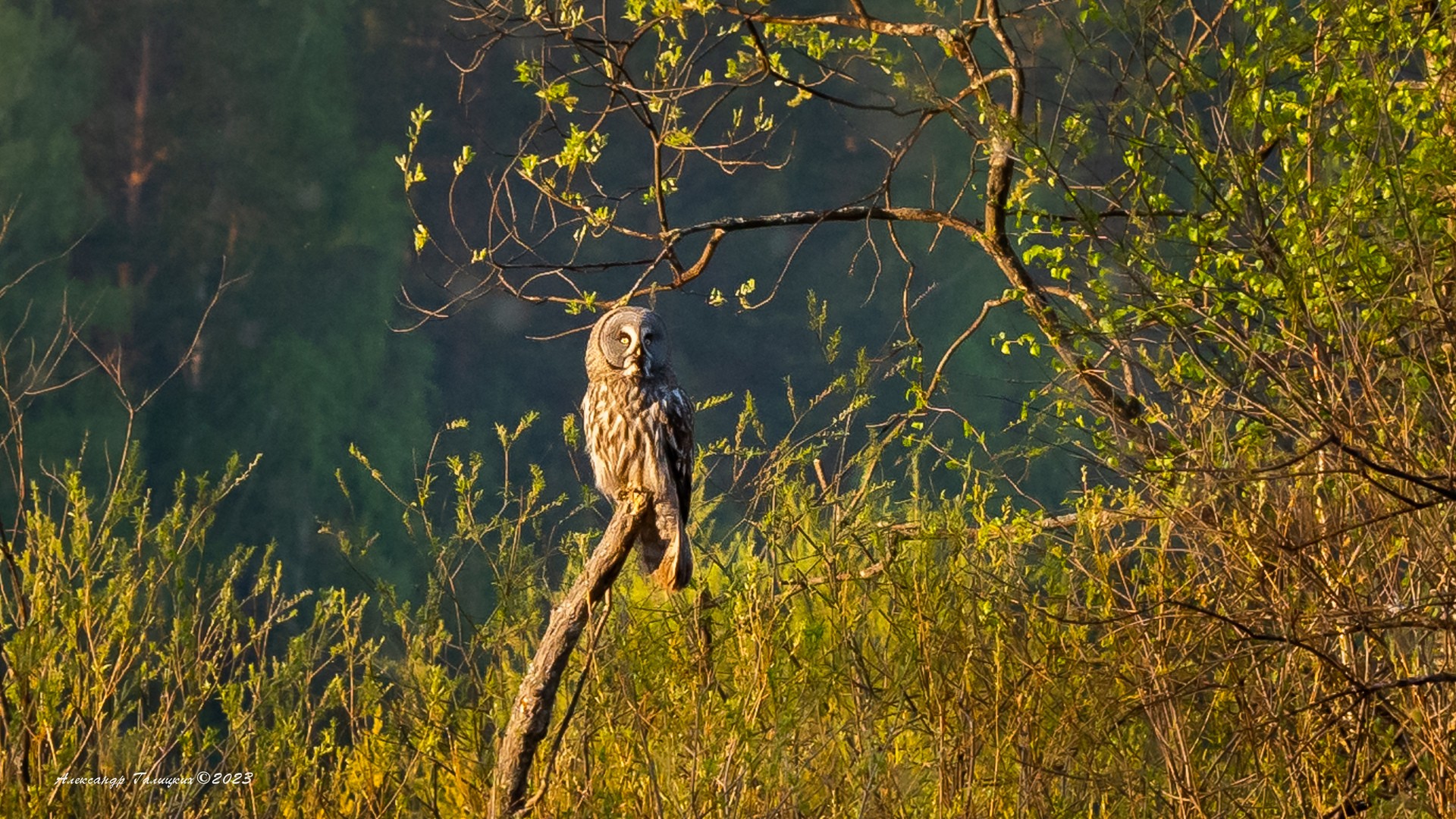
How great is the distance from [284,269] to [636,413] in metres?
3.28

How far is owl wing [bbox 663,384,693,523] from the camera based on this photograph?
2.66 m

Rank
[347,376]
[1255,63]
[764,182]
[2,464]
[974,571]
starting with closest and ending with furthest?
1. [1255,63]
2. [974,571]
3. [2,464]
4. [347,376]
5. [764,182]

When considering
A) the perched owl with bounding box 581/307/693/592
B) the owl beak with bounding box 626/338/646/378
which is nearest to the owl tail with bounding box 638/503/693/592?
the perched owl with bounding box 581/307/693/592

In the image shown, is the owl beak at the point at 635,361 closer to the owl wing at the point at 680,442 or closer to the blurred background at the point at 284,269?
the owl wing at the point at 680,442

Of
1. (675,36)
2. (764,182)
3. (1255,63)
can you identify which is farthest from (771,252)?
(1255,63)

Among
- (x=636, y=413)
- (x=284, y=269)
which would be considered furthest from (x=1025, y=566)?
(x=284, y=269)

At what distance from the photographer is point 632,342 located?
2676mm

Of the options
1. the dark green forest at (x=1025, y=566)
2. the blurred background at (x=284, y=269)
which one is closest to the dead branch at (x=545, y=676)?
the dark green forest at (x=1025, y=566)

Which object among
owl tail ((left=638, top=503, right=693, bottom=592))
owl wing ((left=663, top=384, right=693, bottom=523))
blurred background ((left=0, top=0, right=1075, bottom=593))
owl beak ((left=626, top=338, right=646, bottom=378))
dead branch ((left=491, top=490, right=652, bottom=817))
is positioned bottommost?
dead branch ((left=491, top=490, right=652, bottom=817))

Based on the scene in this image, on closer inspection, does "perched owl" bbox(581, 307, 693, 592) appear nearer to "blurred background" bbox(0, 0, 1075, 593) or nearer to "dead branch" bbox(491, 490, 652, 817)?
"dead branch" bbox(491, 490, 652, 817)

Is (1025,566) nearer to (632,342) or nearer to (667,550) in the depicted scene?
(667,550)

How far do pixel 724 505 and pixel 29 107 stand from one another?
10.1 ft

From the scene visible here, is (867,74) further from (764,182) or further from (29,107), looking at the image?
(29,107)

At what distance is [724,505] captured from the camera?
5.04m
